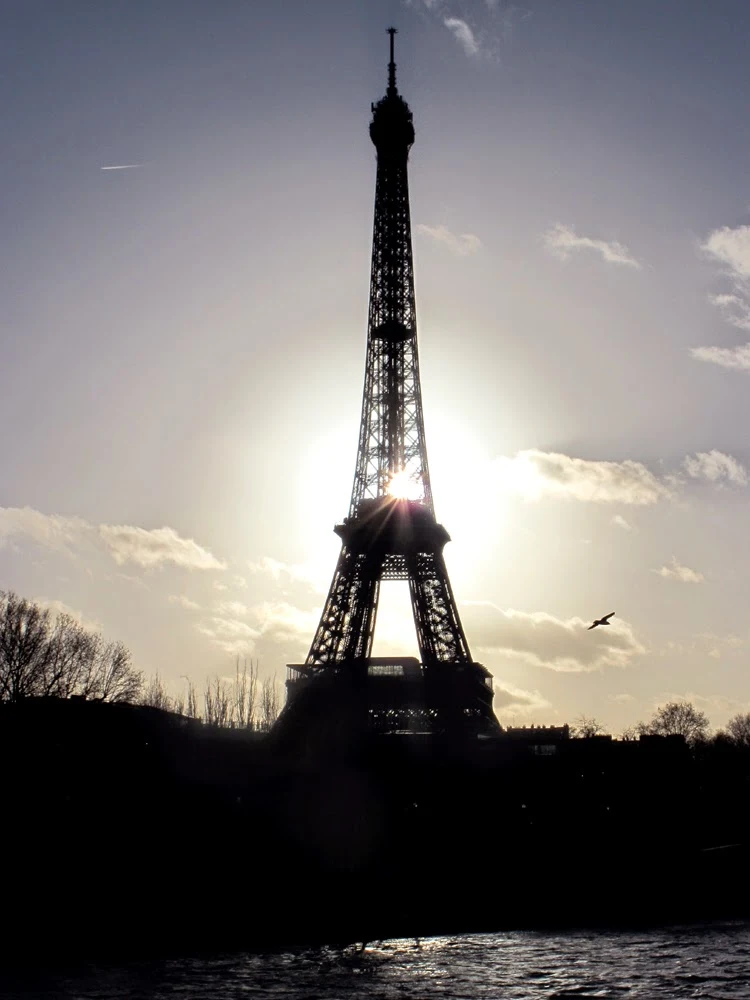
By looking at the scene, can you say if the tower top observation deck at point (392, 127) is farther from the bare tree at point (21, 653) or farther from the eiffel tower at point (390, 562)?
the bare tree at point (21, 653)

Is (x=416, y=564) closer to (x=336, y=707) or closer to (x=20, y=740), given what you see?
(x=336, y=707)

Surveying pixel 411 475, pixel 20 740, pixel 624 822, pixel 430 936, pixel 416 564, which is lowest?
pixel 430 936

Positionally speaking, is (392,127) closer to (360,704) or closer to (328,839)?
(360,704)

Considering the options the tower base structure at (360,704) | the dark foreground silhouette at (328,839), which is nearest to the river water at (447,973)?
the dark foreground silhouette at (328,839)

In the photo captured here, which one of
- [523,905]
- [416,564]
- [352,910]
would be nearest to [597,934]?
[523,905]

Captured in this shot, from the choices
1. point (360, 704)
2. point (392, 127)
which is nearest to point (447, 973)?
point (360, 704)

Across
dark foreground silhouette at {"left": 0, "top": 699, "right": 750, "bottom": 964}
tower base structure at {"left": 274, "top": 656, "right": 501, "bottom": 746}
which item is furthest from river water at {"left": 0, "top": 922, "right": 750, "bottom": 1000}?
tower base structure at {"left": 274, "top": 656, "right": 501, "bottom": 746}
